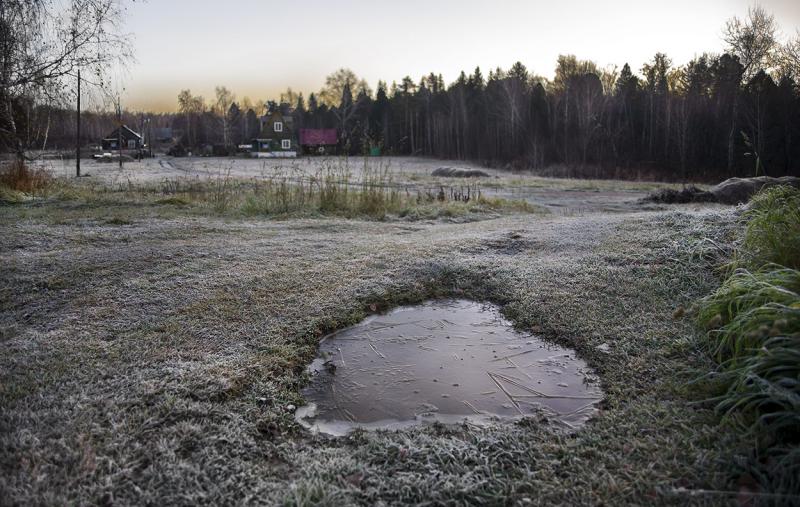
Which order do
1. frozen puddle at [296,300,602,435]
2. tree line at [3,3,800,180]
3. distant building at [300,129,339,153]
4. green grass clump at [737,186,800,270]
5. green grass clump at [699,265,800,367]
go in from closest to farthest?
green grass clump at [699,265,800,367]
frozen puddle at [296,300,602,435]
green grass clump at [737,186,800,270]
tree line at [3,3,800,180]
distant building at [300,129,339,153]

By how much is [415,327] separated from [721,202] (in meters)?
10.6

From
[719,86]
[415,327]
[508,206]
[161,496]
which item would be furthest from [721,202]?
[719,86]

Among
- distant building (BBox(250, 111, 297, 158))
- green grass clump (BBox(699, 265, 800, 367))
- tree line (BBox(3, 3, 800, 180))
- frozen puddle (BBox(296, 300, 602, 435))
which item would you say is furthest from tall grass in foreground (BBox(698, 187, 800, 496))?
distant building (BBox(250, 111, 297, 158))

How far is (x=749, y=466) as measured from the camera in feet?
6.46

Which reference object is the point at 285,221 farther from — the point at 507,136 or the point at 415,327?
the point at 507,136

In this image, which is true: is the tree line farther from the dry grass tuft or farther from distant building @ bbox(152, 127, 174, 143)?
distant building @ bbox(152, 127, 174, 143)

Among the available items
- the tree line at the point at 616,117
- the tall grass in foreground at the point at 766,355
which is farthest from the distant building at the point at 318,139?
the tall grass in foreground at the point at 766,355

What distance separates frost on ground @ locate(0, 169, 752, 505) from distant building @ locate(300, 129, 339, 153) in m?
56.2

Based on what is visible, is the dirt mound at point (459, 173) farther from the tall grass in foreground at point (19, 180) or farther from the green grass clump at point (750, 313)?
the green grass clump at point (750, 313)

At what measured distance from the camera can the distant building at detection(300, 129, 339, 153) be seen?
6050 centimetres

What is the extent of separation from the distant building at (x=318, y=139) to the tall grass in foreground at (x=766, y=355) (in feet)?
194

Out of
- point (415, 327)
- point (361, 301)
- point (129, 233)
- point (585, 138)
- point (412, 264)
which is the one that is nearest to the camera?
point (415, 327)

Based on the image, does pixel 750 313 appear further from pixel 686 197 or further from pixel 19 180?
pixel 19 180

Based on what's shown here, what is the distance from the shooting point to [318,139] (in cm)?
6097
